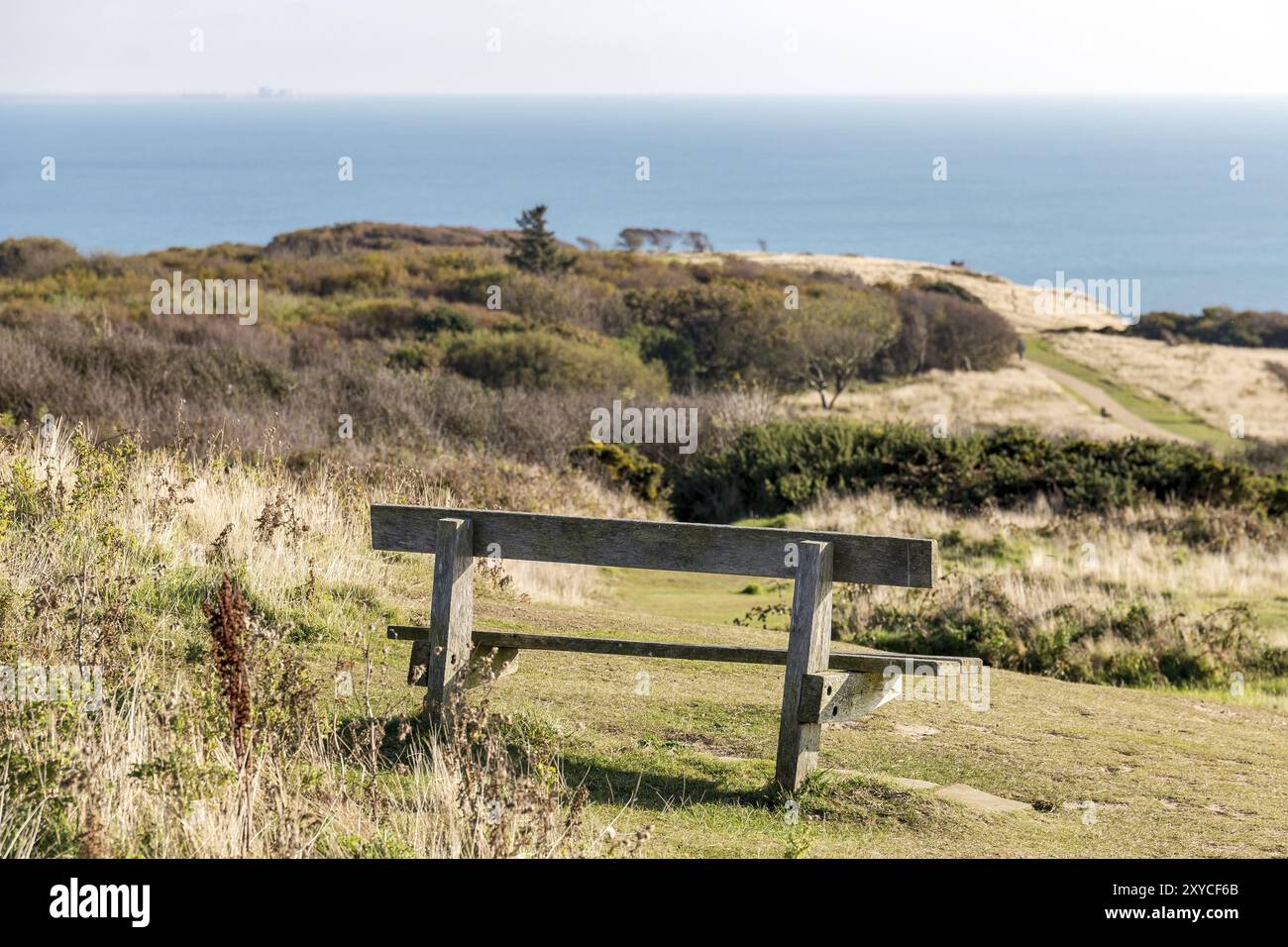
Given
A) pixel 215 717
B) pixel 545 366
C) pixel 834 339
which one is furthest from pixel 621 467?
pixel 834 339

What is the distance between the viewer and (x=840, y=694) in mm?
5473

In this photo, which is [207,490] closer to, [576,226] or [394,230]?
[394,230]

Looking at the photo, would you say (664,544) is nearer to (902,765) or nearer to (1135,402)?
(902,765)

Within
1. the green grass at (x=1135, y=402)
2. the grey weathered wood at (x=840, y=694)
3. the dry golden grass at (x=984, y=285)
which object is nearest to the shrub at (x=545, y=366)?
the green grass at (x=1135, y=402)

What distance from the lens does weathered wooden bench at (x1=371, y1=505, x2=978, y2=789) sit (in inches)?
209

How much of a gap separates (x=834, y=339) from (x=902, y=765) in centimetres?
3640

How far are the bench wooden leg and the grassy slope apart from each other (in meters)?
Answer: 0.48

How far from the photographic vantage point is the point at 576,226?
192 metres

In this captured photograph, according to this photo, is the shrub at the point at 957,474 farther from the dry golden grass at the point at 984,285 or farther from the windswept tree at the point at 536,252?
the dry golden grass at the point at 984,285

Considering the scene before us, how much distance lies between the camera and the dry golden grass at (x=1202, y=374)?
41.8m

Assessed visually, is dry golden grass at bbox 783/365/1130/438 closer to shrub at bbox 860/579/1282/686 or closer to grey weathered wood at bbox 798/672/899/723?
shrub at bbox 860/579/1282/686

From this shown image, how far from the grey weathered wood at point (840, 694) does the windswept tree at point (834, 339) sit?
33.9 meters
